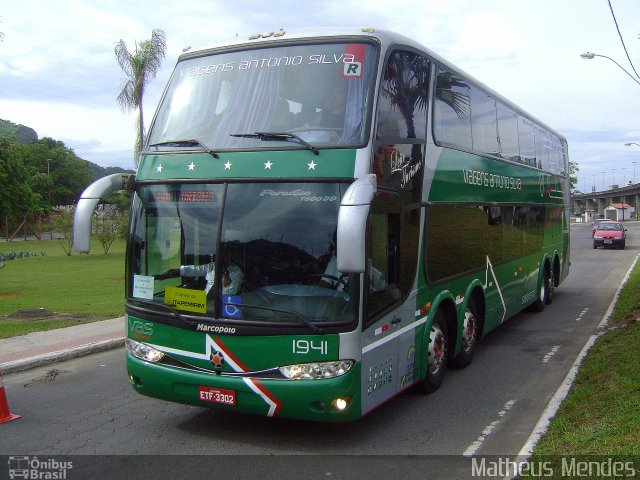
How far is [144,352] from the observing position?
6137 mm

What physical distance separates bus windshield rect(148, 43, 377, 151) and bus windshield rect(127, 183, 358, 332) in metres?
0.52

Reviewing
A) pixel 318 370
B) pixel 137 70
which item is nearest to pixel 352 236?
pixel 318 370

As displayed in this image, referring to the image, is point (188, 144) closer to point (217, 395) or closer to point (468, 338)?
point (217, 395)

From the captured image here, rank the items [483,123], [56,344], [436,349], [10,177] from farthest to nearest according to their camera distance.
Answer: [10,177], [56,344], [483,123], [436,349]

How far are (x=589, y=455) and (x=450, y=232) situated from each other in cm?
353

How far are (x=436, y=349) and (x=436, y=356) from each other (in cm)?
10

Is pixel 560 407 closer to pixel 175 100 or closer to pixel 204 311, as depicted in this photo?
pixel 204 311

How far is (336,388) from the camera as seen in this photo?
539 centimetres

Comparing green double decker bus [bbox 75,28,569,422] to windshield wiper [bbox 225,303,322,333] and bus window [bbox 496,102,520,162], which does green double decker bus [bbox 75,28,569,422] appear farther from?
bus window [bbox 496,102,520,162]

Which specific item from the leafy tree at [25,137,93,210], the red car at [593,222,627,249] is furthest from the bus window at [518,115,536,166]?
the leafy tree at [25,137,93,210]

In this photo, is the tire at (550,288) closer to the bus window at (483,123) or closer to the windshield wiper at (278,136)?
the bus window at (483,123)

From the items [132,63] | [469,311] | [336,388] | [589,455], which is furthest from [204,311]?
[132,63]

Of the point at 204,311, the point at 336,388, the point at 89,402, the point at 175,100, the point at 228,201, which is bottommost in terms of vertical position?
the point at 89,402

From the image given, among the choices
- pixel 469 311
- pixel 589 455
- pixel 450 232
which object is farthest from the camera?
pixel 469 311
